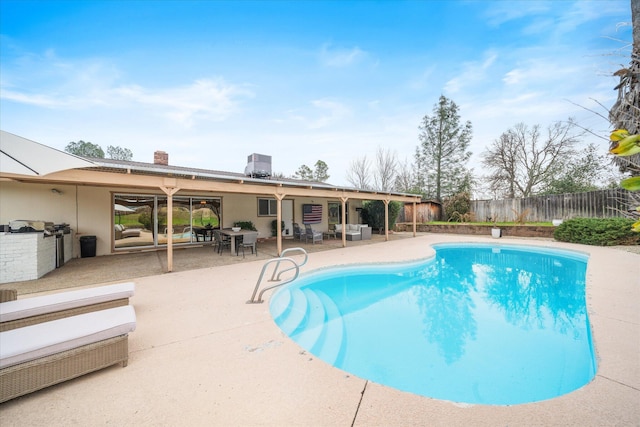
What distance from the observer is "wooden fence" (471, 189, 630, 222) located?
1217 centimetres

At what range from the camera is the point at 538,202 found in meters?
14.8

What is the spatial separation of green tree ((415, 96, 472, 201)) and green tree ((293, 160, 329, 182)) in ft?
37.0

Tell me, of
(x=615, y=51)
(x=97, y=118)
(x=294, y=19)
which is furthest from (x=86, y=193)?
(x=615, y=51)

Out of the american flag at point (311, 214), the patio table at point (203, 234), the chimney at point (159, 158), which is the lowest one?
the patio table at point (203, 234)

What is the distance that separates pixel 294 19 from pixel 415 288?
1077cm

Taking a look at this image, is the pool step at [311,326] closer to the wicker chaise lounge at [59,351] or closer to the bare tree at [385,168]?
the wicker chaise lounge at [59,351]

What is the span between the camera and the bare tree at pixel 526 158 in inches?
766

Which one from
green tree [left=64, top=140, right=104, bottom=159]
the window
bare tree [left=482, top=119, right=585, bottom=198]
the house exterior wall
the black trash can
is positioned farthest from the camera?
green tree [left=64, top=140, right=104, bottom=159]

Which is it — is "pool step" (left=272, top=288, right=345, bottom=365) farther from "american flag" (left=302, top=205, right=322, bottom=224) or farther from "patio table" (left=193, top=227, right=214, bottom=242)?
"american flag" (left=302, top=205, right=322, bottom=224)

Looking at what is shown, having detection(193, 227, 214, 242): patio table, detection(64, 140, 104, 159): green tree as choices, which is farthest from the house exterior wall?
detection(64, 140, 104, 159): green tree

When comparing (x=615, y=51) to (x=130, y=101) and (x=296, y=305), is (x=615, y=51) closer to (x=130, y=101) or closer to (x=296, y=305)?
(x=296, y=305)

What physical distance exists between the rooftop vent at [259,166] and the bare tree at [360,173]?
1870 cm

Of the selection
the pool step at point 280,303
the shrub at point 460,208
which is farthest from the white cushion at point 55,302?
the shrub at point 460,208

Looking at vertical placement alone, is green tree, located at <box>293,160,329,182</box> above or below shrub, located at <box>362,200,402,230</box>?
above
